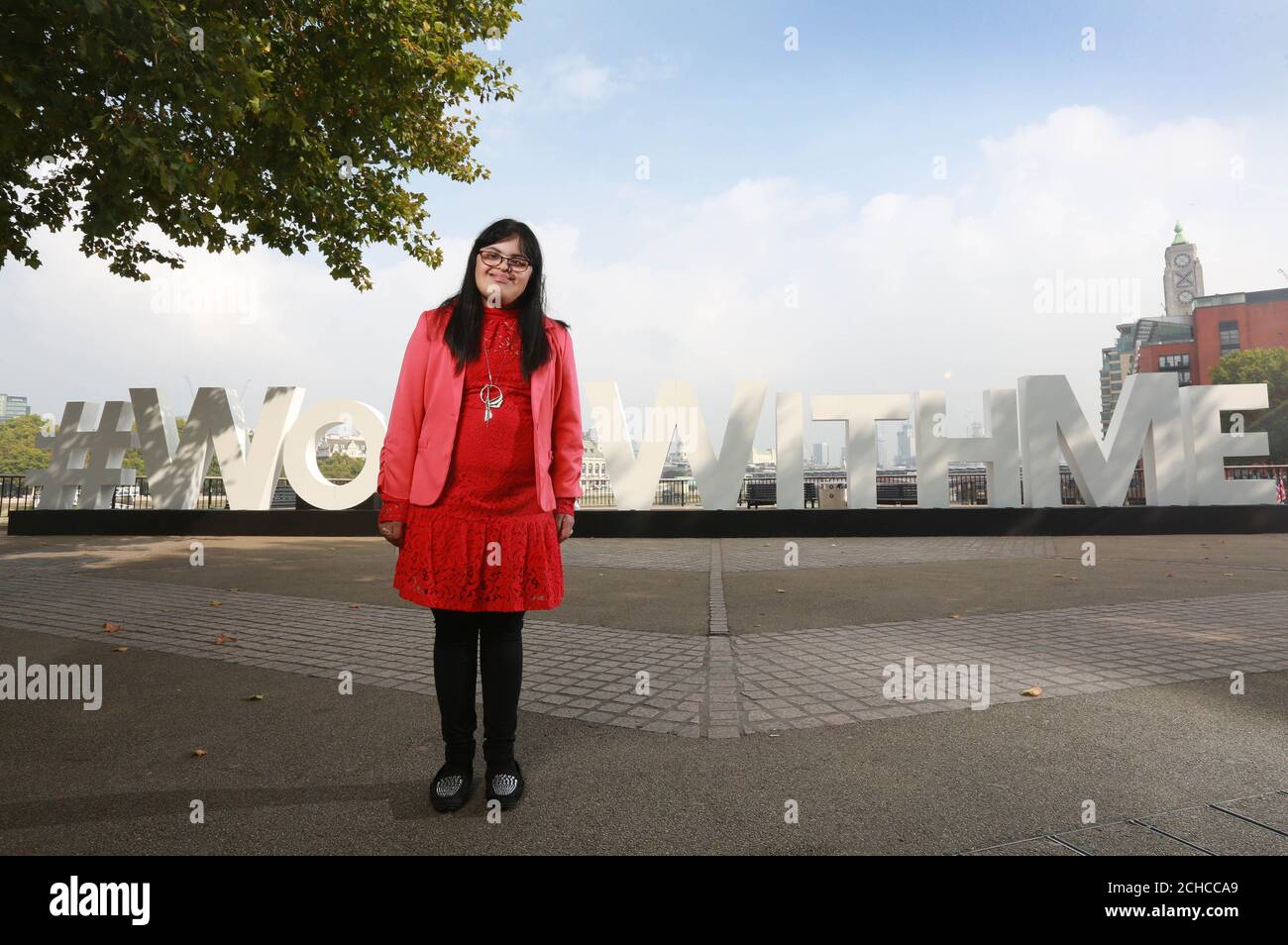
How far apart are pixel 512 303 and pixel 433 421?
54 centimetres

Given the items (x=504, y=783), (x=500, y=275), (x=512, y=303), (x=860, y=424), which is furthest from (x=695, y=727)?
(x=860, y=424)

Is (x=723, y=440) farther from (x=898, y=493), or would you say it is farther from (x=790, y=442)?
(x=898, y=493)

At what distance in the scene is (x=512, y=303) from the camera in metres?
2.62

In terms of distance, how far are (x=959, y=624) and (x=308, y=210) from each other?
32.3 feet

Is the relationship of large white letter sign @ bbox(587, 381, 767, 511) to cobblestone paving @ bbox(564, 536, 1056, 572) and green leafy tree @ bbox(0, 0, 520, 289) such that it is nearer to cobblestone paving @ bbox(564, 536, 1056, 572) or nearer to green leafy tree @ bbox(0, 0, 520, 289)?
cobblestone paving @ bbox(564, 536, 1056, 572)

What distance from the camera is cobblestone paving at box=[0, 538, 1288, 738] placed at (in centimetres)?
367

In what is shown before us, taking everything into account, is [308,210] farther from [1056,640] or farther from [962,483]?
[962,483]

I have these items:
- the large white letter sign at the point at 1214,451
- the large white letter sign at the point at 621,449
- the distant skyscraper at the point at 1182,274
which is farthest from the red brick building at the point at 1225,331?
the large white letter sign at the point at 621,449

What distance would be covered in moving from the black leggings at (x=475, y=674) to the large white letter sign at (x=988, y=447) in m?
12.5

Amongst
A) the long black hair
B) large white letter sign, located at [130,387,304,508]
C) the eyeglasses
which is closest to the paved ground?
the long black hair

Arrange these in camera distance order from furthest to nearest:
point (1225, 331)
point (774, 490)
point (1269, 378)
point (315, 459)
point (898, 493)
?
point (1225, 331) → point (1269, 378) → point (898, 493) → point (774, 490) → point (315, 459)

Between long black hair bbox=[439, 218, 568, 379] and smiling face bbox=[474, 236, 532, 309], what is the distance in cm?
2

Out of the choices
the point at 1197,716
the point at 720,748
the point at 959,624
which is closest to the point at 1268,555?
the point at 959,624

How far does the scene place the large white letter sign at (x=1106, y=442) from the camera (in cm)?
1342
